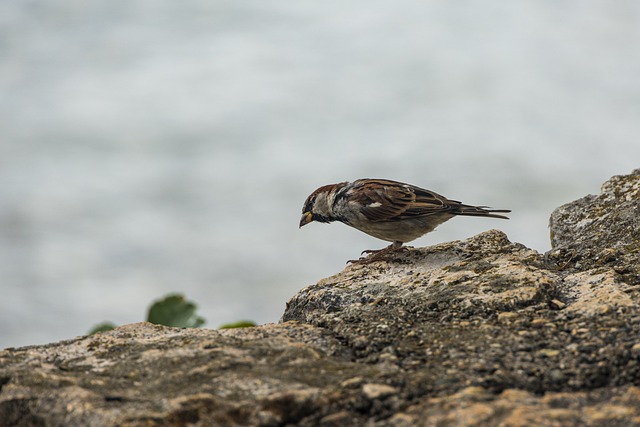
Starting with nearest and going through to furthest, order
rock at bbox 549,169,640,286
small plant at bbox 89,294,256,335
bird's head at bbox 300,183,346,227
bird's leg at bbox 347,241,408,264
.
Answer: rock at bbox 549,169,640,286, bird's leg at bbox 347,241,408,264, small plant at bbox 89,294,256,335, bird's head at bbox 300,183,346,227

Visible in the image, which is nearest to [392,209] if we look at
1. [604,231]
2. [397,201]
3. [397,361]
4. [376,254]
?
[397,201]

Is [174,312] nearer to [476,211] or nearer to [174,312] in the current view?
[174,312]

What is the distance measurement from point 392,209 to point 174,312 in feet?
5.72

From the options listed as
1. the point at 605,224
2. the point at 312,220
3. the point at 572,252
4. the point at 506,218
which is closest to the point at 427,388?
the point at 572,252

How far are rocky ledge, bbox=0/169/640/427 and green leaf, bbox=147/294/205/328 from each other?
6.26 feet

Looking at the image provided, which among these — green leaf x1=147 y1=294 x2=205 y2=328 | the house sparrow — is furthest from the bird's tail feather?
green leaf x1=147 y1=294 x2=205 y2=328

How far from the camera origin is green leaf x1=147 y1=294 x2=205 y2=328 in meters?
5.80

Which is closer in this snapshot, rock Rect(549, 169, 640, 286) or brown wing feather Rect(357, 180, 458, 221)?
rock Rect(549, 169, 640, 286)

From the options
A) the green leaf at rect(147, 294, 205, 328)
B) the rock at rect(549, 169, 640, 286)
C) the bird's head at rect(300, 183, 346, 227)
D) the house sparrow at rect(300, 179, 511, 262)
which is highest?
the bird's head at rect(300, 183, 346, 227)

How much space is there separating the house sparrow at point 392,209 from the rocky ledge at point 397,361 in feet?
6.21

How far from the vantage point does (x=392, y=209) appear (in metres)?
6.04

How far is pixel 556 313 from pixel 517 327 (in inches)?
8.7

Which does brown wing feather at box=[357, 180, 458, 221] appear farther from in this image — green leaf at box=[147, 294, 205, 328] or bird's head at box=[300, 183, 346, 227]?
green leaf at box=[147, 294, 205, 328]

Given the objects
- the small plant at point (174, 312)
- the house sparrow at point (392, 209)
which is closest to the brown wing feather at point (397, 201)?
the house sparrow at point (392, 209)
